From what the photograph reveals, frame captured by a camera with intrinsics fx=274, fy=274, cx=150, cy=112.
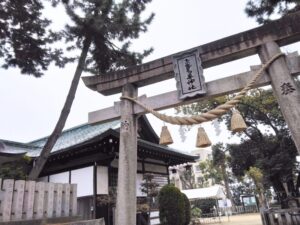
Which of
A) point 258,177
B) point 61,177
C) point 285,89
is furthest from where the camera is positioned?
point 258,177

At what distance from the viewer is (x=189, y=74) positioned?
189 inches

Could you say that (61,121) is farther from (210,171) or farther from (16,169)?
(210,171)

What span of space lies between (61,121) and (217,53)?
655 centimetres

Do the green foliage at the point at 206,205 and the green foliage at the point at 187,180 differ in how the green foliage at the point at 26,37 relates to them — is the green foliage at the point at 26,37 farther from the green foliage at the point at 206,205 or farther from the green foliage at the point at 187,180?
the green foliage at the point at 187,180

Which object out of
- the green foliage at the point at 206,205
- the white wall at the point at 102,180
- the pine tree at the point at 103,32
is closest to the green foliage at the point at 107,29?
the pine tree at the point at 103,32

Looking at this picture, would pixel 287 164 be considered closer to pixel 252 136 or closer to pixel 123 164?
pixel 252 136

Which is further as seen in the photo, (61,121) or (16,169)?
(16,169)

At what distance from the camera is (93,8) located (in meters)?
10.7

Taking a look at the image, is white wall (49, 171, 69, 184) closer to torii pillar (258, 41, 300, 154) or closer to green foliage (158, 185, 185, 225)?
green foliage (158, 185, 185, 225)

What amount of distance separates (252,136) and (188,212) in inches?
329

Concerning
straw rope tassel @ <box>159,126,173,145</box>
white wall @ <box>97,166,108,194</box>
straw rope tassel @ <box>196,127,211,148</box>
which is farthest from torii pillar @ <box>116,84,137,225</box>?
white wall @ <box>97,166,108,194</box>

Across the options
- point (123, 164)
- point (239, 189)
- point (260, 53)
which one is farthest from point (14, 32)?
point (239, 189)

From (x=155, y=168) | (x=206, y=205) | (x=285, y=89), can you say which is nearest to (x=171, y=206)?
(x=155, y=168)

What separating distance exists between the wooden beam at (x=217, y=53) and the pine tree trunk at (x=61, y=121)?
433cm
